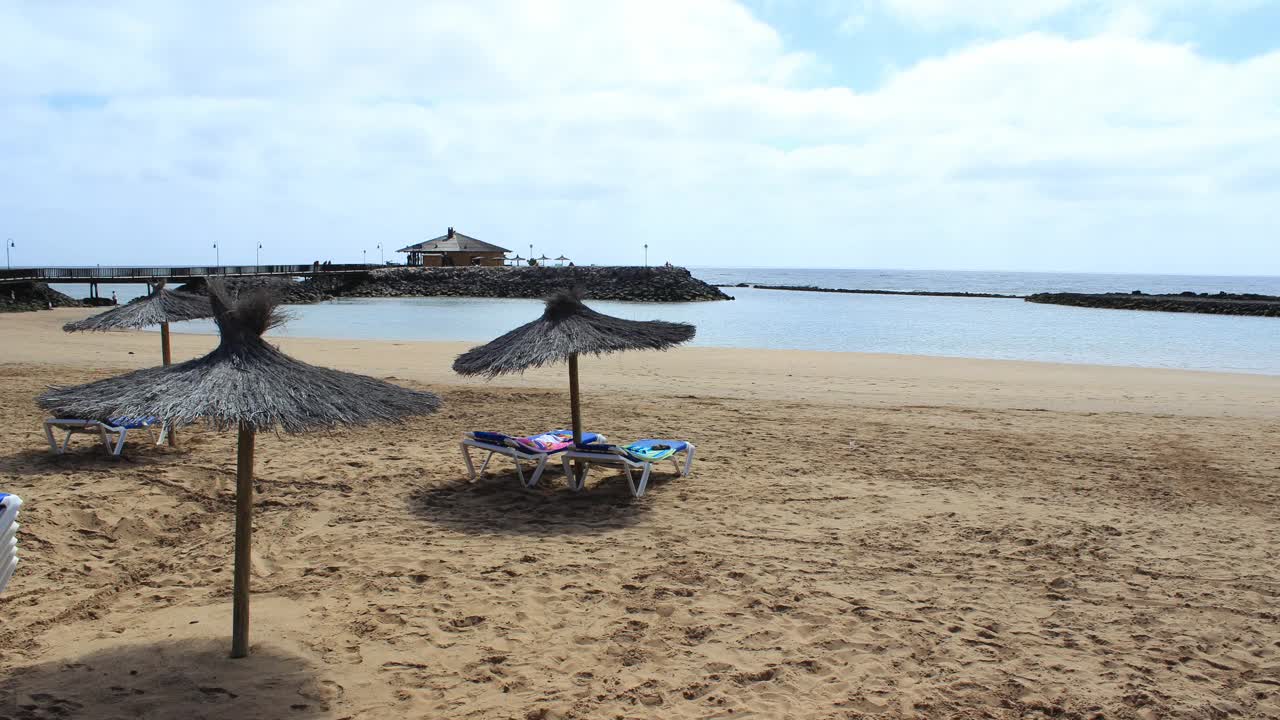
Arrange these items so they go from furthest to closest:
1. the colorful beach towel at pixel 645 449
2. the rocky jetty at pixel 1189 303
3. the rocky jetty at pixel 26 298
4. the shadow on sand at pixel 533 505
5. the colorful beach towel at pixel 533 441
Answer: the rocky jetty at pixel 1189 303 → the rocky jetty at pixel 26 298 → the colorful beach towel at pixel 533 441 → the colorful beach towel at pixel 645 449 → the shadow on sand at pixel 533 505

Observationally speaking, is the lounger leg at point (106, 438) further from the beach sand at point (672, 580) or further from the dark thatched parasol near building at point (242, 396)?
the dark thatched parasol near building at point (242, 396)

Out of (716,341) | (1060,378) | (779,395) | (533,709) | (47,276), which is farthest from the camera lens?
(47,276)

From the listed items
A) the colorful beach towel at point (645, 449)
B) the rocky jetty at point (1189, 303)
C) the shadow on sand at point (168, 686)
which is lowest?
the shadow on sand at point (168, 686)

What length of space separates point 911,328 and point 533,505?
3405 centimetres

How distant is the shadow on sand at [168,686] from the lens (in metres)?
3.55

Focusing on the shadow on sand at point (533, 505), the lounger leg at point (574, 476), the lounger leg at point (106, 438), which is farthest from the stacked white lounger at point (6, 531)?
the lounger leg at point (106, 438)

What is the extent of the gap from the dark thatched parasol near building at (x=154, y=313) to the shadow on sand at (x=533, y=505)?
388cm

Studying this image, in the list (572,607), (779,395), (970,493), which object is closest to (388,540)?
(572,607)

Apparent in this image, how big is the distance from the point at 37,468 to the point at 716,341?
23209mm

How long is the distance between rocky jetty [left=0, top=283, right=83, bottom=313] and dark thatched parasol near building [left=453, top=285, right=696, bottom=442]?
34459 mm

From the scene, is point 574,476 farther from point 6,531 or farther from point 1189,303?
point 1189,303

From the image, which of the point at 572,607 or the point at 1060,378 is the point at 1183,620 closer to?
the point at 572,607

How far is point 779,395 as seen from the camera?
42.3ft

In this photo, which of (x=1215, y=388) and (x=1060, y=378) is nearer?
(x=1215, y=388)
